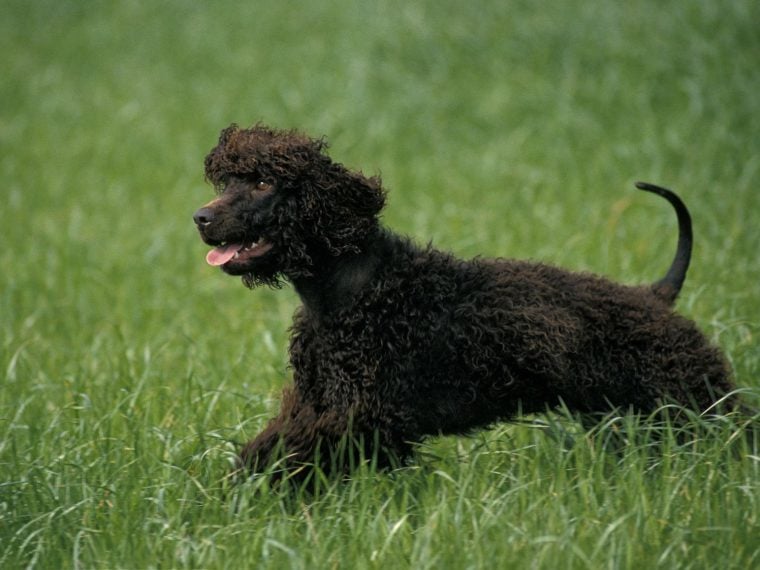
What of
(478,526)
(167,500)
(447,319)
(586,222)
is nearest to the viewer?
(478,526)

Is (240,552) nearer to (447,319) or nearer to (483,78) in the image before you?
(447,319)

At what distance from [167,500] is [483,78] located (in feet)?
29.7

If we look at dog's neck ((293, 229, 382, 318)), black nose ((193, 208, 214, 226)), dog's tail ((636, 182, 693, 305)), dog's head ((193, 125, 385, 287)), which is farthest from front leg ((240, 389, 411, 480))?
dog's tail ((636, 182, 693, 305))

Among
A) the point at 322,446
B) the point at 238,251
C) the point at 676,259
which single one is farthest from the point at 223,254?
the point at 676,259

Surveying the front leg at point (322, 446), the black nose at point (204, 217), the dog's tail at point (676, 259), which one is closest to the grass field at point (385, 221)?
the front leg at point (322, 446)

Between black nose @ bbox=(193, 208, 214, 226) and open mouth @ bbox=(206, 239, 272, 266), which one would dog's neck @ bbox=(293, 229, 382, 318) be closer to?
open mouth @ bbox=(206, 239, 272, 266)

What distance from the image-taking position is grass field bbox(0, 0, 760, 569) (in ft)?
12.5

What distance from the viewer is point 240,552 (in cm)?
368

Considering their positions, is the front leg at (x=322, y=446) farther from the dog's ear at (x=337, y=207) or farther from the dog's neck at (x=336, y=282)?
the dog's ear at (x=337, y=207)

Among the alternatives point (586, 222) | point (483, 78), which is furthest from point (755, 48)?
point (586, 222)

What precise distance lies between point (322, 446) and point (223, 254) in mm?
786

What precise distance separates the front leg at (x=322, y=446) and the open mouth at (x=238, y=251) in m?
0.60

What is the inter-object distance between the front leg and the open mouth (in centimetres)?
60

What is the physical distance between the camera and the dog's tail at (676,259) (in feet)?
15.8
